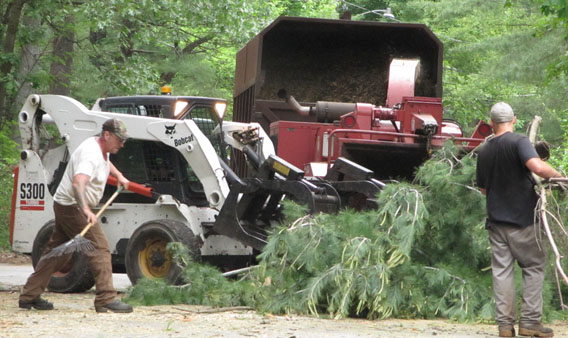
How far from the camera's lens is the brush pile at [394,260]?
844cm

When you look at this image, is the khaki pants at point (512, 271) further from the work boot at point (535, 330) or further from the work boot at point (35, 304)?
the work boot at point (35, 304)

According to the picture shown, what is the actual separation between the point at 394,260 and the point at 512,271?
100cm

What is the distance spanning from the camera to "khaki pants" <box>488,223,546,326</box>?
25.3 ft

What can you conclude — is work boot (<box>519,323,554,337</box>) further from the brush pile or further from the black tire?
the black tire

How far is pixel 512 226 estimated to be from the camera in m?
7.86

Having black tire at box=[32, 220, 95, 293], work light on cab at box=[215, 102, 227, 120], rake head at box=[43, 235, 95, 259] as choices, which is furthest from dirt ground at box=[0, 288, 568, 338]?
work light on cab at box=[215, 102, 227, 120]

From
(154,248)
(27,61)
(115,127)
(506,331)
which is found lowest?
(506,331)

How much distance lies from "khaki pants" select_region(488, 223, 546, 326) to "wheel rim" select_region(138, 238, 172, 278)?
161 inches

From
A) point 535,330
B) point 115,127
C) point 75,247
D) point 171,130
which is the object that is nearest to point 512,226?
point 535,330

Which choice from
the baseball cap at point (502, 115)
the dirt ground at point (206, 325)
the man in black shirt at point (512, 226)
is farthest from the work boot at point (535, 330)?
the baseball cap at point (502, 115)

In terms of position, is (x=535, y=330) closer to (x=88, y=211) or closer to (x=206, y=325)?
(x=206, y=325)

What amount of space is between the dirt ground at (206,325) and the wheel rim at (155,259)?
152cm

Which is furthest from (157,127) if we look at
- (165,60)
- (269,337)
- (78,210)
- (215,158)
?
(165,60)

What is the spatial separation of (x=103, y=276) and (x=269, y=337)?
244 centimetres
